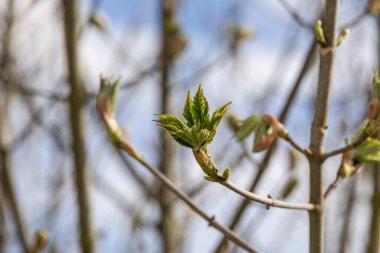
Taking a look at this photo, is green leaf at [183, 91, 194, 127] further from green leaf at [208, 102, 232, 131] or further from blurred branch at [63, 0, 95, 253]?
blurred branch at [63, 0, 95, 253]

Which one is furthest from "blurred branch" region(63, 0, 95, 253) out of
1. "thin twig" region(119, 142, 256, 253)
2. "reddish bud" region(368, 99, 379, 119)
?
"reddish bud" region(368, 99, 379, 119)

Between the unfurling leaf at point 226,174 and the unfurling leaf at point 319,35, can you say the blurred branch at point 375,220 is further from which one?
the unfurling leaf at point 226,174

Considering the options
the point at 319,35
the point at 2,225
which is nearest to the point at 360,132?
the point at 319,35

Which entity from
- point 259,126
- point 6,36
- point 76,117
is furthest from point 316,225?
point 6,36

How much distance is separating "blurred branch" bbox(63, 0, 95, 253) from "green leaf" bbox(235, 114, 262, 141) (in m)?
0.84

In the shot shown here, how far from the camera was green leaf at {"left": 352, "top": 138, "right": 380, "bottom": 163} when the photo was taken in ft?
3.30

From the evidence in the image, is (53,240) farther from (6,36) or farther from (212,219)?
(212,219)

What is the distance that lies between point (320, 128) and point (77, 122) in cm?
110

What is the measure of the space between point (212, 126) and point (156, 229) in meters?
1.73

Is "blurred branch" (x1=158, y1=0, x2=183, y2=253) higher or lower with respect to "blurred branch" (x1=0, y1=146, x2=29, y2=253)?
higher

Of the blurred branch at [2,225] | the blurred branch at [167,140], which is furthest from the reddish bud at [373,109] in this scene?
the blurred branch at [2,225]

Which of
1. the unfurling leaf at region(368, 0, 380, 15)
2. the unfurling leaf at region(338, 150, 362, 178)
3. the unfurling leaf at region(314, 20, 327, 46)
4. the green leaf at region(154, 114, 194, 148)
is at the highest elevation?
the unfurling leaf at region(368, 0, 380, 15)

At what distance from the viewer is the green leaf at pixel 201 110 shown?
32.2 inches

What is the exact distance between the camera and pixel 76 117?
1.92 m
